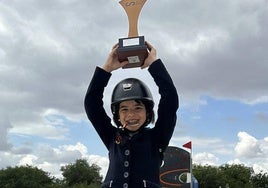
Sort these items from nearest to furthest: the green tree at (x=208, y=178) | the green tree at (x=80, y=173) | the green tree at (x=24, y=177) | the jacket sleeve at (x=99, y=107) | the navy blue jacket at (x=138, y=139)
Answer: the navy blue jacket at (x=138, y=139) < the jacket sleeve at (x=99, y=107) < the green tree at (x=24, y=177) < the green tree at (x=208, y=178) < the green tree at (x=80, y=173)

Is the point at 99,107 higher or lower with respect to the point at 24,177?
lower

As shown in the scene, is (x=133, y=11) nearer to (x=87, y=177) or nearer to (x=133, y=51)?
(x=133, y=51)

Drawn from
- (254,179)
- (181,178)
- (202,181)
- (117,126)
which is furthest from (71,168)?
(117,126)

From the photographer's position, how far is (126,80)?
3.90 metres

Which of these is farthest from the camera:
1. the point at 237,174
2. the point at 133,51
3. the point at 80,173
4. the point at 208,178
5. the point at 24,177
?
the point at 237,174

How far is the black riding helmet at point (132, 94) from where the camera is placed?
3770 mm

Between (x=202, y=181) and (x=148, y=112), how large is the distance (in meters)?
65.2

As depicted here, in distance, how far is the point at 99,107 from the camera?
395cm

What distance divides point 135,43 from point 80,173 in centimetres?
6688

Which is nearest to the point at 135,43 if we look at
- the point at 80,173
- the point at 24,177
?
the point at 24,177

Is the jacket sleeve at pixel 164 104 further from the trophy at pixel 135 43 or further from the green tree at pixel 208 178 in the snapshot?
the green tree at pixel 208 178

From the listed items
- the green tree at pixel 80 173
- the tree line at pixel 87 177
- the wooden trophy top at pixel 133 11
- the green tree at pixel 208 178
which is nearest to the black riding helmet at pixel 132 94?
the wooden trophy top at pixel 133 11

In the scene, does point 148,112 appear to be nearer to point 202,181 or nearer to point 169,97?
point 169,97

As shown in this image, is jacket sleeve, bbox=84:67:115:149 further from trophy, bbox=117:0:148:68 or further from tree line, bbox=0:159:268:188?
tree line, bbox=0:159:268:188
